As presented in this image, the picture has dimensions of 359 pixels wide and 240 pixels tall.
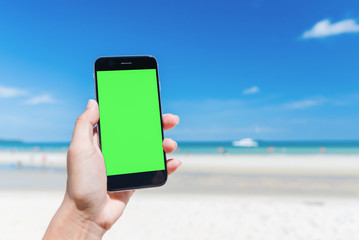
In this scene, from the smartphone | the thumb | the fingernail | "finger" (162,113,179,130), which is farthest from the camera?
"finger" (162,113,179,130)

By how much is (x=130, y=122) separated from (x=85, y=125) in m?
0.45

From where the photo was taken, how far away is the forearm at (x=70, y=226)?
2301mm

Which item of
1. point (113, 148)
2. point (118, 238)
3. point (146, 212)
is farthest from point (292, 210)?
point (113, 148)

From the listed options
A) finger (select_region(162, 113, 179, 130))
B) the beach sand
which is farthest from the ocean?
finger (select_region(162, 113, 179, 130))

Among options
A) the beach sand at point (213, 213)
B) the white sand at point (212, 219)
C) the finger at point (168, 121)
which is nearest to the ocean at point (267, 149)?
the beach sand at point (213, 213)

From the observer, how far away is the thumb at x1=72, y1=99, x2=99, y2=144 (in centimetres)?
251

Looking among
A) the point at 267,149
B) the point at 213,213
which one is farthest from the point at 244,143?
the point at 213,213

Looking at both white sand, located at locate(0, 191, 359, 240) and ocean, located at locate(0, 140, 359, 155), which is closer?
white sand, located at locate(0, 191, 359, 240)

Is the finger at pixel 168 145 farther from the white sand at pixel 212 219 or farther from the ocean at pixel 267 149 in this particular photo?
the ocean at pixel 267 149

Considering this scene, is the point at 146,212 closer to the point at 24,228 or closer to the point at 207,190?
the point at 24,228

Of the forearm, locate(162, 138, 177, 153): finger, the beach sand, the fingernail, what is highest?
the fingernail

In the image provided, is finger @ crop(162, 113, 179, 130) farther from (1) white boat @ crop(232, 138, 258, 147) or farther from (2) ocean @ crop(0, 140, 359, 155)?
(1) white boat @ crop(232, 138, 258, 147)

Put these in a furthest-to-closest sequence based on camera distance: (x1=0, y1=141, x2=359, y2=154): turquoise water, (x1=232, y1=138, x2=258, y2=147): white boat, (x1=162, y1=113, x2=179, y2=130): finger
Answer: (x1=232, y1=138, x2=258, y2=147): white boat → (x1=0, y1=141, x2=359, y2=154): turquoise water → (x1=162, y1=113, x2=179, y2=130): finger

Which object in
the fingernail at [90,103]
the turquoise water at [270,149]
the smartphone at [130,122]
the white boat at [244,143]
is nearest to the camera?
the fingernail at [90,103]
